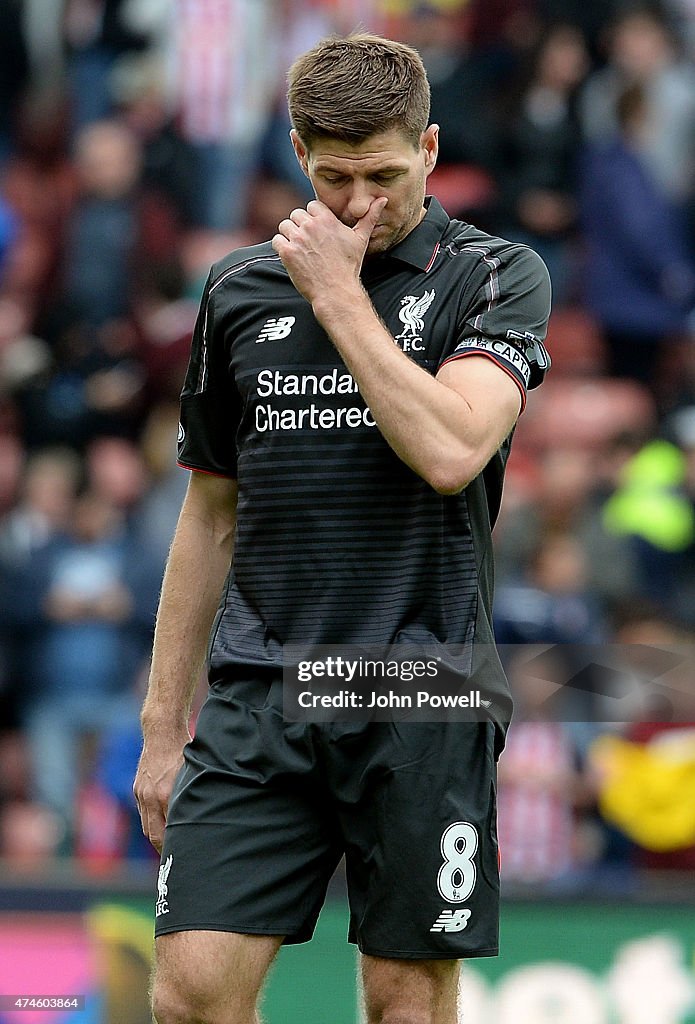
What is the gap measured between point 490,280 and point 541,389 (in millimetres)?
5738

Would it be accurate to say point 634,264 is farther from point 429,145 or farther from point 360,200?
point 360,200

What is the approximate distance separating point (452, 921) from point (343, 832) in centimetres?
29

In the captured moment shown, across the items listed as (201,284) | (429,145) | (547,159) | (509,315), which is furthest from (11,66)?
(509,315)

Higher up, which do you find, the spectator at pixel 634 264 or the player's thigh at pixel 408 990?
the spectator at pixel 634 264

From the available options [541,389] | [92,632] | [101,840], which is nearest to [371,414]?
[101,840]

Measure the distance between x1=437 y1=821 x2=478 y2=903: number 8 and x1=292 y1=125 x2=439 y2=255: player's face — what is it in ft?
4.17

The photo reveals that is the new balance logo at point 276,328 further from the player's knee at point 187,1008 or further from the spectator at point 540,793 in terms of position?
the spectator at point 540,793

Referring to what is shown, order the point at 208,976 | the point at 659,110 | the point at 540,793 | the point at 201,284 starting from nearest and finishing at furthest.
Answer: the point at 208,976 < the point at 540,793 < the point at 201,284 < the point at 659,110

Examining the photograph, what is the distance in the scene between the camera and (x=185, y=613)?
12.7ft

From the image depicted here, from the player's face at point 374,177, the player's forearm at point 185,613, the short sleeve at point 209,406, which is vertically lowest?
the player's forearm at point 185,613

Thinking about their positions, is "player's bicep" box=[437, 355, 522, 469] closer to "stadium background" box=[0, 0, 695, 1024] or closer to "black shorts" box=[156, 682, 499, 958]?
"black shorts" box=[156, 682, 499, 958]

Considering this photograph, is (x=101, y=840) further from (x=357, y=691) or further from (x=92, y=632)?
(x=357, y=691)

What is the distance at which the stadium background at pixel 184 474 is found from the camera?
6.10 m

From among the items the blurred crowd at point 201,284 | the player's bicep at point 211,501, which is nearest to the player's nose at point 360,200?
the player's bicep at point 211,501
